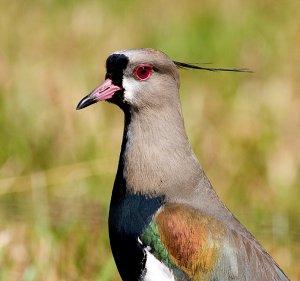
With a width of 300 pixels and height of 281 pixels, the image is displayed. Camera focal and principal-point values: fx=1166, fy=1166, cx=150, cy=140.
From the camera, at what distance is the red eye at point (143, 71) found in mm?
5285

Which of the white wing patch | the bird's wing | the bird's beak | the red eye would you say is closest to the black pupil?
the red eye

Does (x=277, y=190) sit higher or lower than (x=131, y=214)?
lower

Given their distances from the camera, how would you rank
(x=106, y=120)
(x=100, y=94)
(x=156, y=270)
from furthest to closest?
(x=106, y=120)
(x=100, y=94)
(x=156, y=270)

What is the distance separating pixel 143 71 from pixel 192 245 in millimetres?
860

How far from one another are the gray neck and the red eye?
0.15 meters

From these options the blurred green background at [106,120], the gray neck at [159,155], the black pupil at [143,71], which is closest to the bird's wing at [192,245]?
the gray neck at [159,155]

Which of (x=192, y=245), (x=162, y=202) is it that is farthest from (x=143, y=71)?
(x=192, y=245)

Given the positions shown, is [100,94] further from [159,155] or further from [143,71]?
[159,155]

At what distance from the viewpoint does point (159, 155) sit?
17.1 ft

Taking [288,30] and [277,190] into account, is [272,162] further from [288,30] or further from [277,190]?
[288,30]

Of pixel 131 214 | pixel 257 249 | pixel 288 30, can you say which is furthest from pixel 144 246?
pixel 288 30

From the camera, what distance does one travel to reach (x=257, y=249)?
5.10 m

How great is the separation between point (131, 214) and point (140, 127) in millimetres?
458

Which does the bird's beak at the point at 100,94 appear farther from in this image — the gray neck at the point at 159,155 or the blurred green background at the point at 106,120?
the blurred green background at the point at 106,120
